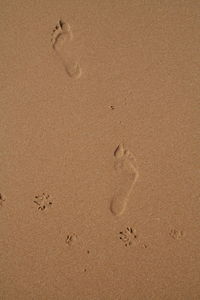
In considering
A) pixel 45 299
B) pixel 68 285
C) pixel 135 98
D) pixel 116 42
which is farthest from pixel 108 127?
pixel 45 299

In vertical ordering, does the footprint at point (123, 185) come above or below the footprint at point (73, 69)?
below

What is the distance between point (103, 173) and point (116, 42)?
86 cm

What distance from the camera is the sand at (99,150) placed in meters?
1.99

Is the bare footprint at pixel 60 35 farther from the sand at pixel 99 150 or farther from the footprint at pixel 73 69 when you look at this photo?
the footprint at pixel 73 69

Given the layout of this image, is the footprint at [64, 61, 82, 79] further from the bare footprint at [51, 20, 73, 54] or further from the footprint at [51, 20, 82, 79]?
the bare footprint at [51, 20, 73, 54]

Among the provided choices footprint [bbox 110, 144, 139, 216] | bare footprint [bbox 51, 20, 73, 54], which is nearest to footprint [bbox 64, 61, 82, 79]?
bare footprint [bbox 51, 20, 73, 54]

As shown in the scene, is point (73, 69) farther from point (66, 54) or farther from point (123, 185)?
point (123, 185)

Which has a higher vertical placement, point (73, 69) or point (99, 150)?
point (73, 69)

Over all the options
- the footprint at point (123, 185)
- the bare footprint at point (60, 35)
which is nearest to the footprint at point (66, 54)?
the bare footprint at point (60, 35)

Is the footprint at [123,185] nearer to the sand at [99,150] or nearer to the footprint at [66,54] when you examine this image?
the sand at [99,150]

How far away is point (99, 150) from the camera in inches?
80.0

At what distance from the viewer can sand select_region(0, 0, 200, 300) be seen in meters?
1.99

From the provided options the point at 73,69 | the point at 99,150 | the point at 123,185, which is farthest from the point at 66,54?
the point at 123,185

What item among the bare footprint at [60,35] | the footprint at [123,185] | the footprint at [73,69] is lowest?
the footprint at [123,185]
